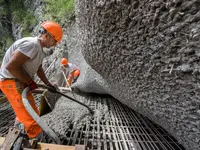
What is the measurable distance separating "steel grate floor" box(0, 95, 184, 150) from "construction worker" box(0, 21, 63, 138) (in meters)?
0.46

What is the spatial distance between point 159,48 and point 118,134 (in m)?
1.42

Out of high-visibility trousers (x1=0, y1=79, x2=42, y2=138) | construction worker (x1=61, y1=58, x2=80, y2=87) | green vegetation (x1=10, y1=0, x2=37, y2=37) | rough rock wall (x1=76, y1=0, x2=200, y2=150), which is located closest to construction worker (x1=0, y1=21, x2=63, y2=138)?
high-visibility trousers (x1=0, y1=79, x2=42, y2=138)

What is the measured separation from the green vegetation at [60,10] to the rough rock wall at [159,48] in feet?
18.7

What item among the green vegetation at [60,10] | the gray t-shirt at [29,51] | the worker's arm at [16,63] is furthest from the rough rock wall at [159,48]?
the green vegetation at [60,10]

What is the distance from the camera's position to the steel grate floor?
170 cm

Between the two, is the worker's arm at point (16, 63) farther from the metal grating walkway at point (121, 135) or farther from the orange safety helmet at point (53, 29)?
the metal grating walkway at point (121, 135)

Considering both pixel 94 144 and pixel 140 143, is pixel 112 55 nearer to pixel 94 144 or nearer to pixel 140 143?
pixel 94 144

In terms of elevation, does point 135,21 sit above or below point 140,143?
above

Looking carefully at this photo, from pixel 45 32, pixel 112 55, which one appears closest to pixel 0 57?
pixel 45 32

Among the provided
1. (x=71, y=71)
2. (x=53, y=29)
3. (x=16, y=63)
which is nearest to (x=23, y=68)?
(x=16, y=63)

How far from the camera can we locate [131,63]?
126 cm

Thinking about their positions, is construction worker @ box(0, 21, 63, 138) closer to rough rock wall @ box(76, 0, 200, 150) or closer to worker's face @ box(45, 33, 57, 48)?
worker's face @ box(45, 33, 57, 48)

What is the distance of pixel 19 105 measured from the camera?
5.35 ft

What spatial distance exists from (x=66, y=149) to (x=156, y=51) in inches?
35.3
